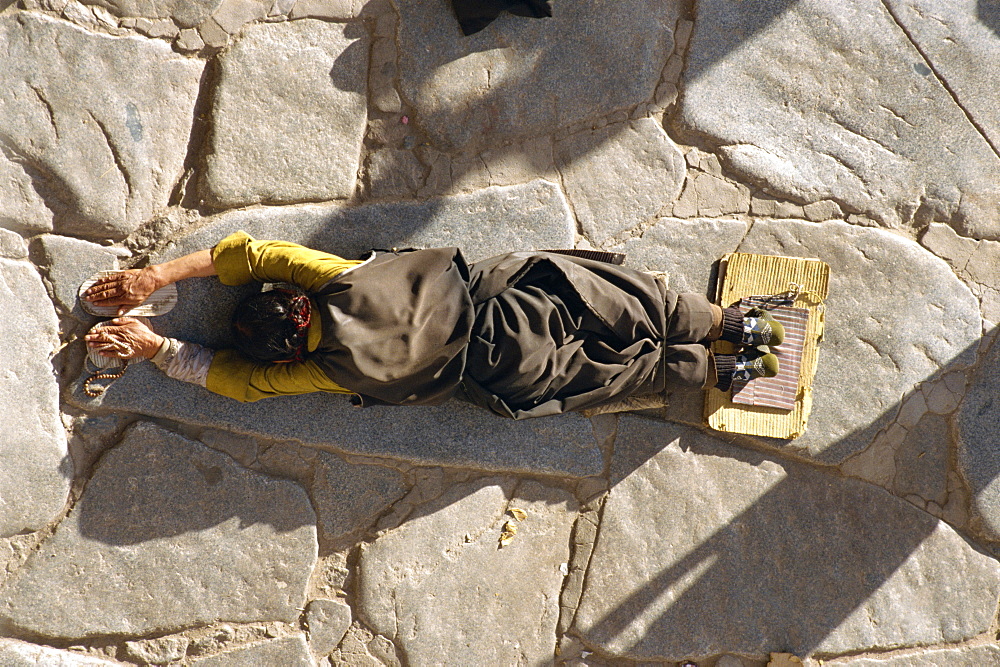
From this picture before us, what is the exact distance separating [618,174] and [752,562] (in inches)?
71.8

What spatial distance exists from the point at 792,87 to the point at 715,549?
2147 millimetres

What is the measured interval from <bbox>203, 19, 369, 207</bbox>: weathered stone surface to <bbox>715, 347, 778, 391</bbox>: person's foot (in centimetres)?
172

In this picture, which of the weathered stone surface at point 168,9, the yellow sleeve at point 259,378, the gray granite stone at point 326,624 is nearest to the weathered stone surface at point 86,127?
the weathered stone surface at point 168,9

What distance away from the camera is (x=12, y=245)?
7.89 ft

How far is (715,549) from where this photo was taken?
9.23 feet

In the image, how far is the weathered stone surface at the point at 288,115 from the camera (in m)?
2.58

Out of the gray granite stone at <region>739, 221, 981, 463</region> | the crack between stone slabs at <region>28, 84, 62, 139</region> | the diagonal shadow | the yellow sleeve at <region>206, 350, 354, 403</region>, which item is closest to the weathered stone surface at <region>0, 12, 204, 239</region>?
the crack between stone slabs at <region>28, 84, 62, 139</region>

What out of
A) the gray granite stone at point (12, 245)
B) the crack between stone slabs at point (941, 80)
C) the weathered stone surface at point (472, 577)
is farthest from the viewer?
the crack between stone slabs at point (941, 80)

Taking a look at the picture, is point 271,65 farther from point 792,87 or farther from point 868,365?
point 868,365

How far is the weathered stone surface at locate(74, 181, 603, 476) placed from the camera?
2.46 metres

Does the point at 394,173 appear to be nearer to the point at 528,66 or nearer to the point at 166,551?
the point at 528,66

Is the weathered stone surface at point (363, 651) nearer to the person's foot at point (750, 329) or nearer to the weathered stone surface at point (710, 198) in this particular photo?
the person's foot at point (750, 329)

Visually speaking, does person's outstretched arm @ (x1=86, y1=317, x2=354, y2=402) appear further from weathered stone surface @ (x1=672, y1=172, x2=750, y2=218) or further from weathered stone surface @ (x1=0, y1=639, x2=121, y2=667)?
weathered stone surface @ (x1=672, y1=172, x2=750, y2=218)

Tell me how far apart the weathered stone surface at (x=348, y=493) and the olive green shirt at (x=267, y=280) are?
1.37 feet
